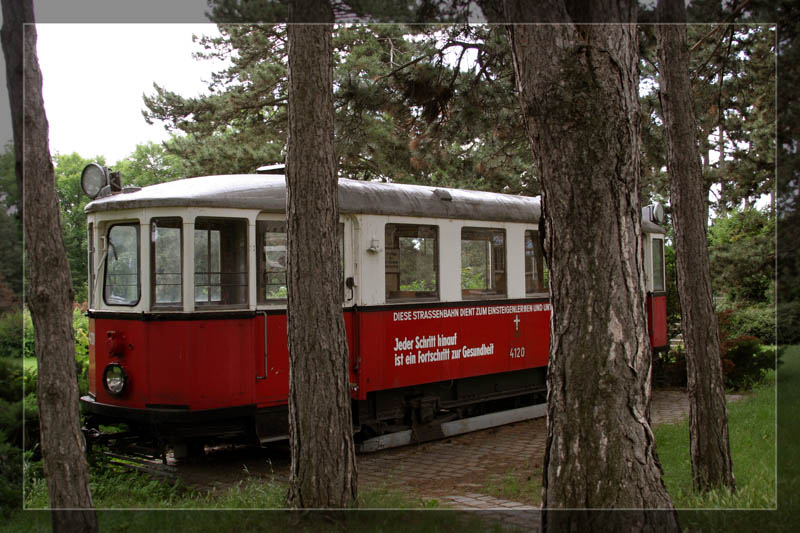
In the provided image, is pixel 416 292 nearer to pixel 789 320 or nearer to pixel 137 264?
pixel 137 264

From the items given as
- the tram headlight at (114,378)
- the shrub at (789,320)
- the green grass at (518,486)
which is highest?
the shrub at (789,320)

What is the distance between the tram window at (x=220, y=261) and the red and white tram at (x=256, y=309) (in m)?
0.01

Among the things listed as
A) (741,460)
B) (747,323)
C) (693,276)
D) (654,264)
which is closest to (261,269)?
(693,276)

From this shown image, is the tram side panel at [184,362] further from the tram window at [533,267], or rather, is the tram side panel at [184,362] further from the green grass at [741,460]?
the tram window at [533,267]

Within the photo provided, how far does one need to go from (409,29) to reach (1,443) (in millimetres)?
7794

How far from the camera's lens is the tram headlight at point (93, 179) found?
28.8 feet

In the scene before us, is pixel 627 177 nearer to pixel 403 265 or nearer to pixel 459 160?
Answer: pixel 403 265

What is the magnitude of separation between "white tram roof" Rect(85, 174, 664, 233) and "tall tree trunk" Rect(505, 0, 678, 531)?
179 inches

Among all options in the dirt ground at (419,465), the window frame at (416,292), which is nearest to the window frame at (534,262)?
the window frame at (416,292)

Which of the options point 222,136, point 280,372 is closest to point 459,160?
point 222,136

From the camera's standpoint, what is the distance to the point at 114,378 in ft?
27.2

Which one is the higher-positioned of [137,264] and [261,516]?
[137,264]

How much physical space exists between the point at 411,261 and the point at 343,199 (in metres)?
1.34

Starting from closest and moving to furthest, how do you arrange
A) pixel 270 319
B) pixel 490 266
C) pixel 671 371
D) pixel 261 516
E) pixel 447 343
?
pixel 261 516 < pixel 270 319 < pixel 447 343 < pixel 490 266 < pixel 671 371
